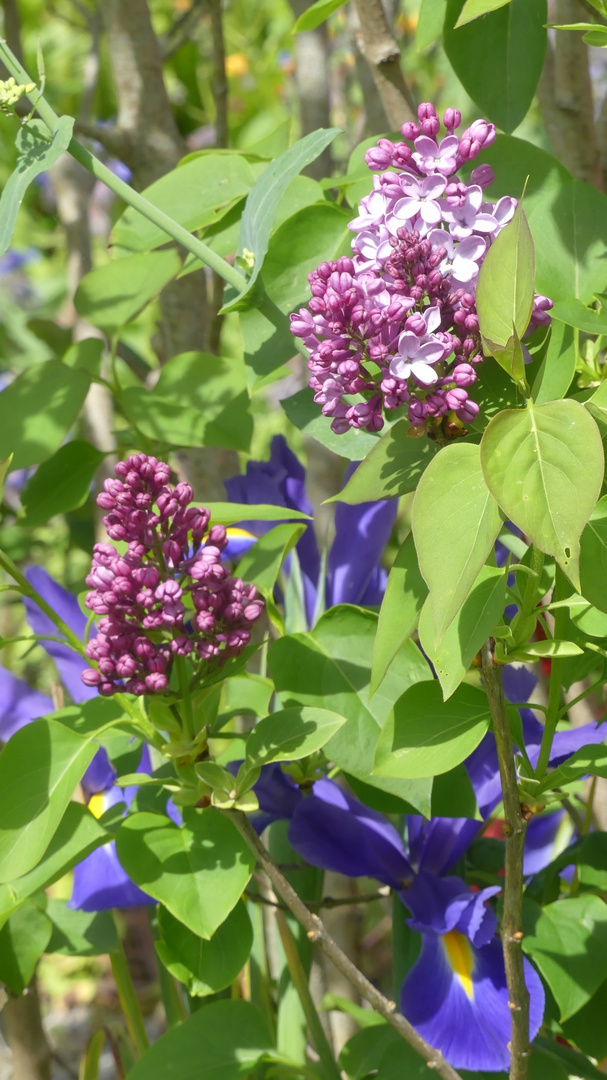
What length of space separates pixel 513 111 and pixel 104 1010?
150 centimetres

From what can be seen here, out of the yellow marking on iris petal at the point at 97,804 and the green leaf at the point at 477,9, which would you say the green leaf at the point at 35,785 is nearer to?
the yellow marking on iris petal at the point at 97,804

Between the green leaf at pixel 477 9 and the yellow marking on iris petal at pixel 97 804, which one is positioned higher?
the green leaf at pixel 477 9

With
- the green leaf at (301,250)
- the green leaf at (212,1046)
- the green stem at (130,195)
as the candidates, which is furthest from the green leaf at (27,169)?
the green leaf at (212,1046)

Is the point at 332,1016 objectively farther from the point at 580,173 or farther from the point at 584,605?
the point at 580,173

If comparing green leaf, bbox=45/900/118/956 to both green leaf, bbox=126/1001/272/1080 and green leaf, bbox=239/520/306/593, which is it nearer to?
green leaf, bbox=126/1001/272/1080

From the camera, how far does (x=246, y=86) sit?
2719 mm

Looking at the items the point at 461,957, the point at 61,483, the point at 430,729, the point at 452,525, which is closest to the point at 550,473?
the point at 452,525

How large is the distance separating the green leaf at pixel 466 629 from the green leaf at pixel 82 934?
41 cm

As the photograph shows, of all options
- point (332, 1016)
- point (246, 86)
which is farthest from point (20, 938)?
point (246, 86)

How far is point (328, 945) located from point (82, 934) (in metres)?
0.30

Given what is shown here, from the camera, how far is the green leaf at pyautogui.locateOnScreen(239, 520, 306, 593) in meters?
0.55

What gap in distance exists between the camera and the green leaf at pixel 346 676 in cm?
50

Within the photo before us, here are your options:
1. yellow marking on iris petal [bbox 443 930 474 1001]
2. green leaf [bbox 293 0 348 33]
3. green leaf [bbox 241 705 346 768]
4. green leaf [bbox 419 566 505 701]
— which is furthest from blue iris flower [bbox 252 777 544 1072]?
green leaf [bbox 293 0 348 33]

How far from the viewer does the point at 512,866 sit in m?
0.43
